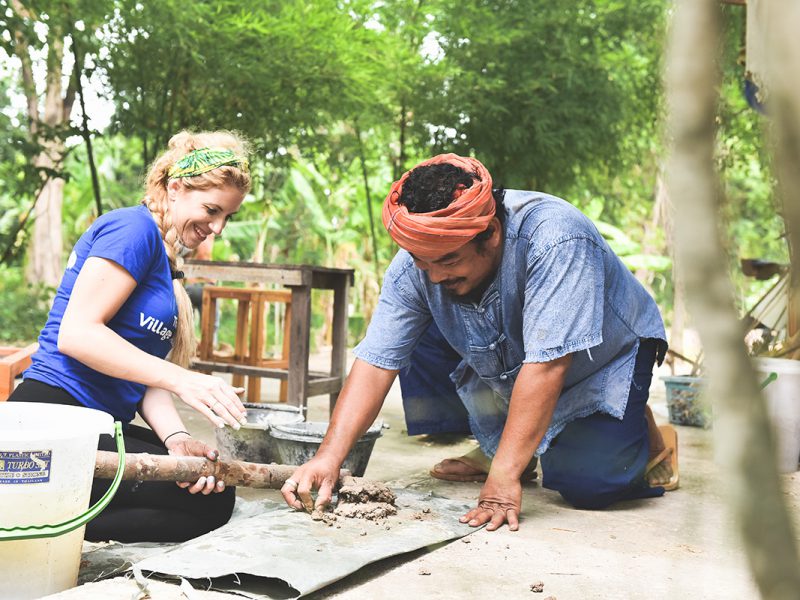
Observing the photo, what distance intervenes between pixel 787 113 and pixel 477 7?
5.69 metres

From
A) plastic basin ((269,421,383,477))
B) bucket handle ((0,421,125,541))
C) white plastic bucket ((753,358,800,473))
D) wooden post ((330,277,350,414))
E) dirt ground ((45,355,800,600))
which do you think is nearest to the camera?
bucket handle ((0,421,125,541))

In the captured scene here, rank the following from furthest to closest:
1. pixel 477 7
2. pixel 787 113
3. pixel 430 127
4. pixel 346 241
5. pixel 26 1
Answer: pixel 346 241
pixel 430 127
pixel 477 7
pixel 26 1
pixel 787 113

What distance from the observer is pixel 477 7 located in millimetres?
5762

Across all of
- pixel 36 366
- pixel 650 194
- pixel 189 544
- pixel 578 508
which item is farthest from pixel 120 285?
pixel 650 194

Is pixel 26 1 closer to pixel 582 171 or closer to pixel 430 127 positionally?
pixel 430 127

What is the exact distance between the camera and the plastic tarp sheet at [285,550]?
174cm

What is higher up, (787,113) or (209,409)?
(787,113)

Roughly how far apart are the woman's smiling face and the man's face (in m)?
0.55

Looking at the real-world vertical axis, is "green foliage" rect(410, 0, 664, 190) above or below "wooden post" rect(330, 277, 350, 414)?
above

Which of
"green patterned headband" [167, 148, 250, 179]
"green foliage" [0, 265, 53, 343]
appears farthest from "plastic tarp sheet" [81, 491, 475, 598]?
"green foliage" [0, 265, 53, 343]

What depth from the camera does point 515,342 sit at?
2.54 meters

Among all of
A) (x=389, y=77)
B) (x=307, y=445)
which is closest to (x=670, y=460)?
(x=307, y=445)

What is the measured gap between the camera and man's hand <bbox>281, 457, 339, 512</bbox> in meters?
2.21

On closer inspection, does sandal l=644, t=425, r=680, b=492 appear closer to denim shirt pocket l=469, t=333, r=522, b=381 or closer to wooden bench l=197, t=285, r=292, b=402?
denim shirt pocket l=469, t=333, r=522, b=381
